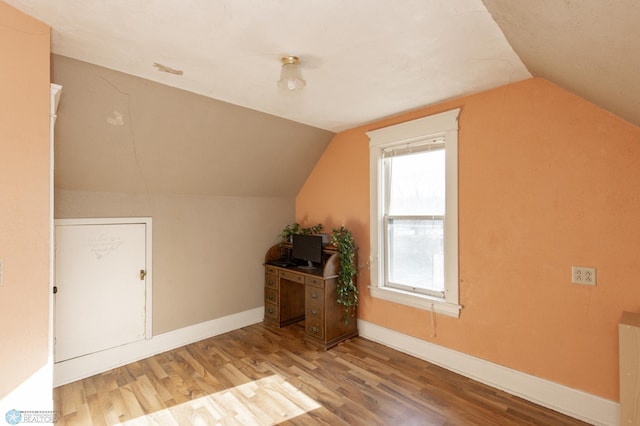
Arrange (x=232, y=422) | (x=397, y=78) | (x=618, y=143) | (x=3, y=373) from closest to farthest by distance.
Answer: (x=3, y=373) < (x=618, y=143) < (x=232, y=422) < (x=397, y=78)

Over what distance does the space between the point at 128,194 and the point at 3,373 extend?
1.94 m

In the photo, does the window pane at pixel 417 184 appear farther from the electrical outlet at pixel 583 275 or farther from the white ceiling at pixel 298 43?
the electrical outlet at pixel 583 275

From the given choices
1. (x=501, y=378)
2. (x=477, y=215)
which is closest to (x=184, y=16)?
(x=477, y=215)

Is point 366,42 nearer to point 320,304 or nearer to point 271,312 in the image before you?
point 320,304

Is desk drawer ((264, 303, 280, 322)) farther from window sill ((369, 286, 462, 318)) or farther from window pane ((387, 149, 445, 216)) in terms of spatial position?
window pane ((387, 149, 445, 216))

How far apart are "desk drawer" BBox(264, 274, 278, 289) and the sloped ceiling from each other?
133 inches

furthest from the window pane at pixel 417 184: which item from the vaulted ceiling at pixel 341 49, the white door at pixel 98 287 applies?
the white door at pixel 98 287

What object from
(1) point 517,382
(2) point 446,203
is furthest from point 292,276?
(1) point 517,382

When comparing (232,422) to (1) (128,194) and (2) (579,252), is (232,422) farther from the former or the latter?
(2) (579,252)

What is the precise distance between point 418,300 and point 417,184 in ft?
3.89

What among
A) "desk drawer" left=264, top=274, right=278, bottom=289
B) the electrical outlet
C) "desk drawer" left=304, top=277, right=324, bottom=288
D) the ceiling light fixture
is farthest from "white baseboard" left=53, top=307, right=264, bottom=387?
the electrical outlet

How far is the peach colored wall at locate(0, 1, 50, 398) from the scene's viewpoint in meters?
1.52

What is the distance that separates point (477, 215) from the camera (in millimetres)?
2676

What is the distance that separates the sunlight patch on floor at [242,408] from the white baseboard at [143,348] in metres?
1.02
